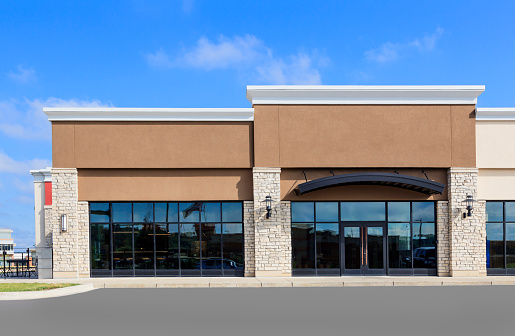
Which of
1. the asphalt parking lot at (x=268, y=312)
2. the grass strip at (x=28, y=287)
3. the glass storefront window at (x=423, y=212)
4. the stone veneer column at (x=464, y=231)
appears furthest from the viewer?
the glass storefront window at (x=423, y=212)

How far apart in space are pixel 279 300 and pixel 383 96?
1039cm

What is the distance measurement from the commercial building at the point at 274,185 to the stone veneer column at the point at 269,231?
0.17ft

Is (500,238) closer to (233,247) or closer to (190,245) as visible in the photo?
(233,247)

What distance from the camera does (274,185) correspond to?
19484 mm

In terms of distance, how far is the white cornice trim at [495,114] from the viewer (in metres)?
20.0

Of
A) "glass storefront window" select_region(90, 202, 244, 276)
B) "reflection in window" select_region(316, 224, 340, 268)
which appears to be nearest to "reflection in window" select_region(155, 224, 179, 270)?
"glass storefront window" select_region(90, 202, 244, 276)

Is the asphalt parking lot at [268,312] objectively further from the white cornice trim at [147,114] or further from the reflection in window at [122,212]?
the white cornice trim at [147,114]

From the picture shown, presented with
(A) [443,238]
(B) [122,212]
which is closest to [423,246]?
(A) [443,238]

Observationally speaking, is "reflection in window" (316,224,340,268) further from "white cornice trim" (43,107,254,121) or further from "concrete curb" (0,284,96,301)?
"concrete curb" (0,284,96,301)

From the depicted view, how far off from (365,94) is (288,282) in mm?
8544

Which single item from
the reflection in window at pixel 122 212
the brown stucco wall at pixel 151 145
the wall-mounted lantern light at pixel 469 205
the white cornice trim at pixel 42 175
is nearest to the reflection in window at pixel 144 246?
the reflection in window at pixel 122 212

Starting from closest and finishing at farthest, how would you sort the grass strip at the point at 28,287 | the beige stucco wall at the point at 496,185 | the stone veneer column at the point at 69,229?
the grass strip at the point at 28,287 → the stone veneer column at the point at 69,229 → the beige stucco wall at the point at 496,185

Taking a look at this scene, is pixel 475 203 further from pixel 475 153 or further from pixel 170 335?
pixel 170 335

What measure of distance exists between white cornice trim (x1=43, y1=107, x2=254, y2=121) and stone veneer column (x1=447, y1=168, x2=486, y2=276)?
30.6ft
